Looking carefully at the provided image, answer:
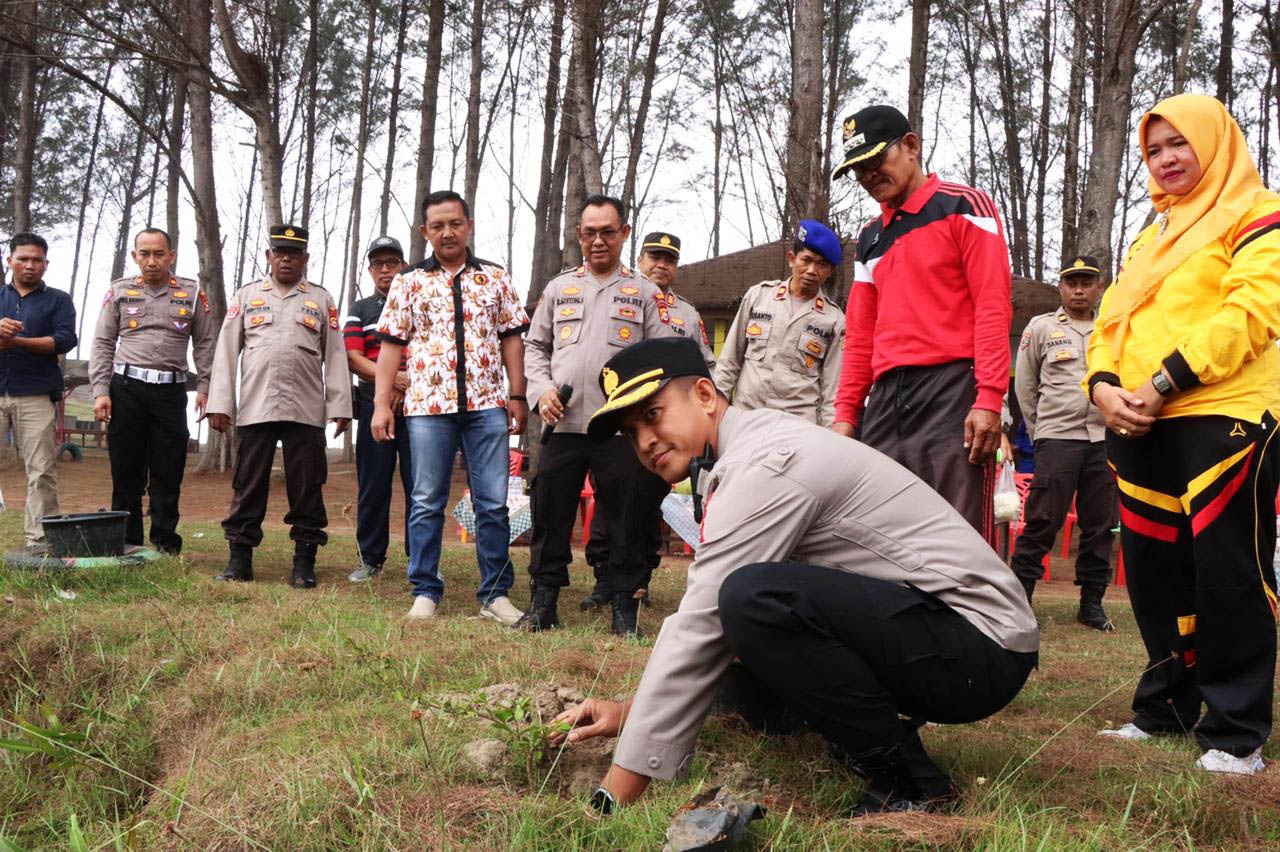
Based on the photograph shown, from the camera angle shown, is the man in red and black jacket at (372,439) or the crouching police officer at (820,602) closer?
the crouching police officer at (820,602)

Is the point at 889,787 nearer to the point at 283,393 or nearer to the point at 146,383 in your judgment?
the point at 283,393

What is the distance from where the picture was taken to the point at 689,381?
2.57 meters

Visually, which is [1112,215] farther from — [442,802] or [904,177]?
[442,802]

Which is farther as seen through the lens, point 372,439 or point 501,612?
point 372,439

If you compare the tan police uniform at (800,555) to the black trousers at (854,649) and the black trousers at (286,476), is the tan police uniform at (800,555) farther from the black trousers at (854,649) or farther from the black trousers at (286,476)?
the black trousers at (286,476)

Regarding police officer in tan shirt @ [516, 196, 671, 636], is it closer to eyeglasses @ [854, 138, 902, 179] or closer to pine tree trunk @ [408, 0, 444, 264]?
eyeglasses @ [854, 138, 902, 179]

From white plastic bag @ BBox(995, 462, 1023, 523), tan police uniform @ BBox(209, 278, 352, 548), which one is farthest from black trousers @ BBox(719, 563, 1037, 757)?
white plastic bag @ BBox(995, 462, 1023, 523)

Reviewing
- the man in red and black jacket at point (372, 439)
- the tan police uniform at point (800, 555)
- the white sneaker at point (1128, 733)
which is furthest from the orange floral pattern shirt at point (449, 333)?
the white sneaker at point (1128, 733)

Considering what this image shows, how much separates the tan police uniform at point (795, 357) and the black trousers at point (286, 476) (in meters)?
2.56

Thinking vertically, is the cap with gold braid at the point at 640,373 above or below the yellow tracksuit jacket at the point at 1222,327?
below

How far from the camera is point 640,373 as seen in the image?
254 centimetres

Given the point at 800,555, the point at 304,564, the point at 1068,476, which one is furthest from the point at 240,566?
the point at 1068,476

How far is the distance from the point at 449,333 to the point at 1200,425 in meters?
3.49

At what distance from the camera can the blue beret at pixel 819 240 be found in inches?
221
